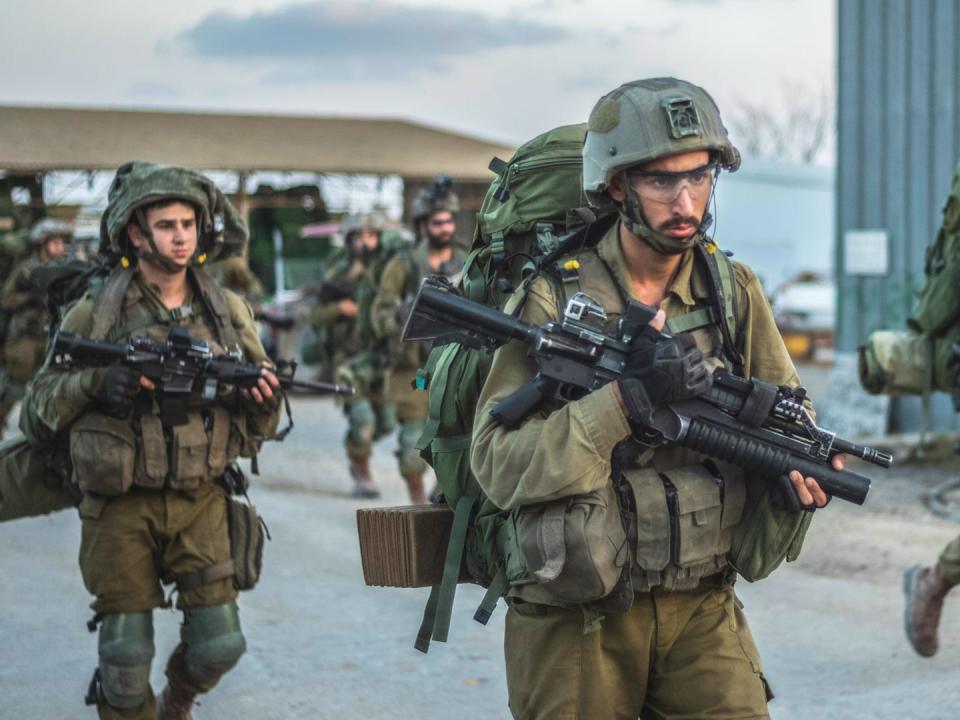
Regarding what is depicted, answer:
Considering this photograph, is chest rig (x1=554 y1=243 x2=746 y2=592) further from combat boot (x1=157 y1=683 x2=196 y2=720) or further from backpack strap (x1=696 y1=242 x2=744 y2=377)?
combat boot (x1=157 y1=683 x2=196 y2=720)

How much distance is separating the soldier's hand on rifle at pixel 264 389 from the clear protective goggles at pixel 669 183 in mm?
2070

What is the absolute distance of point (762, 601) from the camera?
23.7 feet

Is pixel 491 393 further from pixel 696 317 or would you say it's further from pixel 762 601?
pixel 762 601

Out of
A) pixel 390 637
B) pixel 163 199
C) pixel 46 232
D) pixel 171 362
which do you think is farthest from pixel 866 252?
pixel 171 362

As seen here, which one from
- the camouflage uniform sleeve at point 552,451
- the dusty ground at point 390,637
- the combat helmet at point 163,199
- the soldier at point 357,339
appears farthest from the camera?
the soldier at point 357,339

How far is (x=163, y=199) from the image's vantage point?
16.3 feet

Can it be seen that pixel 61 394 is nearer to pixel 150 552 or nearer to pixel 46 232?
pixel 150 552

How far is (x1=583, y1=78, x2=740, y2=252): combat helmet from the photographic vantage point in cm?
317

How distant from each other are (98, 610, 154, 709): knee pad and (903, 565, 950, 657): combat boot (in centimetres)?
298

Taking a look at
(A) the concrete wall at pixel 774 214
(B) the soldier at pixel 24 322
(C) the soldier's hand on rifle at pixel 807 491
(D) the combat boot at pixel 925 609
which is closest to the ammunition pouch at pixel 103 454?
(C) the soldier's hand on rifle at pixel 807 491

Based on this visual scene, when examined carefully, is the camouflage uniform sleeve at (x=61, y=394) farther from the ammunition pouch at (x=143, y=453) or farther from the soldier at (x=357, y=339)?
the soldier at (x=357, y=339)

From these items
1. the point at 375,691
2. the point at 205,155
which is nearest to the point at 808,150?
the point at 205,155

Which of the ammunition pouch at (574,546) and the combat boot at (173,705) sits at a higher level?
the ammunition pouch at (574,546)

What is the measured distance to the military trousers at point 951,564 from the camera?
5660mm
